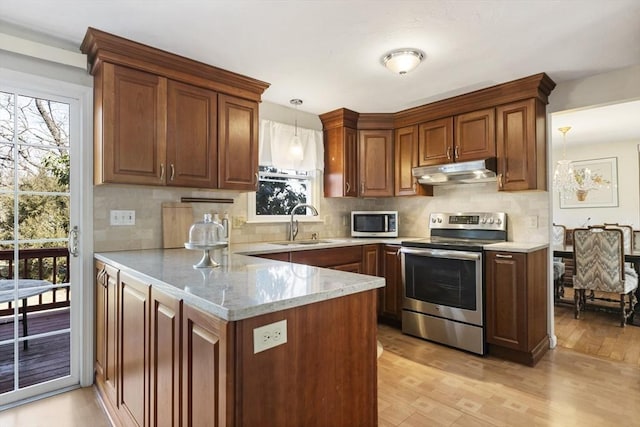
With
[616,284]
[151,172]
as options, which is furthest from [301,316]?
[616,284]

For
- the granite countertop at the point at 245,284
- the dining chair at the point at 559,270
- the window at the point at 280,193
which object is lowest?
the dining chair at the point at 559,270

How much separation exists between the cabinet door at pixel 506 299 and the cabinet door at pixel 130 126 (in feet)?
8.75

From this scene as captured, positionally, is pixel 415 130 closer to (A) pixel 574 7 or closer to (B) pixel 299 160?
(B) pixel 299 160

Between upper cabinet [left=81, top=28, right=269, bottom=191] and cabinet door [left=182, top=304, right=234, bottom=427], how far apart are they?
1.52 meters

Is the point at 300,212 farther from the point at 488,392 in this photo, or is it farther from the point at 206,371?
the point at 206,371

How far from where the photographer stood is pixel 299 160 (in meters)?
3.65

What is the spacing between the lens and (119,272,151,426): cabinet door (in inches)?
61.2

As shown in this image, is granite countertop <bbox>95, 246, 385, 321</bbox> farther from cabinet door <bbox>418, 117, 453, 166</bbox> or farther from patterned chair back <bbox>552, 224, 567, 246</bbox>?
patterned chair back <bbox>552, 224, 567, 246</bbox>

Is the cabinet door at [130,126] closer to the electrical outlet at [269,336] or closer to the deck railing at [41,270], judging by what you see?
the deck railing at [41,270]

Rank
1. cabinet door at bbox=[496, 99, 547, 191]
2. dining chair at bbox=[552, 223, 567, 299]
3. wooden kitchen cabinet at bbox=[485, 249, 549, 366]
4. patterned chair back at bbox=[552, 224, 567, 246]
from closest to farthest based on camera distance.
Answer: wooden kitchen cabinet at bbox=[485, 249, 549, 366] < cabinet door at bbox=[496, 99, 547, 191] < dining chair at bbox=[552, 223, 567, 299] < patterned chair back at bbox=[552, 224, 567, 246]

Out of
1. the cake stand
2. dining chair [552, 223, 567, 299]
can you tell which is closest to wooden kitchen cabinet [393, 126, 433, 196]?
dining chair [552, 223, 567, 299]

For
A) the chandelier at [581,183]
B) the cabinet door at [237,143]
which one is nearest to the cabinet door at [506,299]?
the cabinet door at [237,143]

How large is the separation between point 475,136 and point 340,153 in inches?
53.5

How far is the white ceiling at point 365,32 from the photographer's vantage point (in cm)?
192
